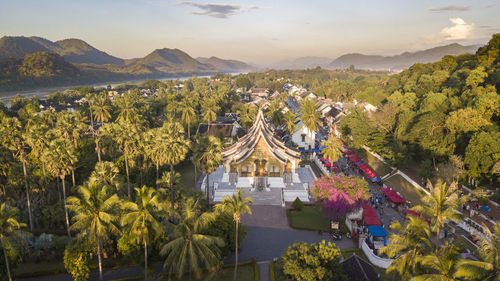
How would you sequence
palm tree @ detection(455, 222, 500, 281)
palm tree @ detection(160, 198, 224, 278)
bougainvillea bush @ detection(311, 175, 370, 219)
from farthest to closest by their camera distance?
bougainvillea bush @ detection(311, 175, 370, 219) < palm tree @ detection(160, 198, 224, 278) < palm tree @ detection(455, 222, 500, 281)

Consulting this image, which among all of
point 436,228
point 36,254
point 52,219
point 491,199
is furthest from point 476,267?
point 52,219

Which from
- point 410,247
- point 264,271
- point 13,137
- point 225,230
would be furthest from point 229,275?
point 13,137

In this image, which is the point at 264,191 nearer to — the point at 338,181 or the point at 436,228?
the point at 338,181

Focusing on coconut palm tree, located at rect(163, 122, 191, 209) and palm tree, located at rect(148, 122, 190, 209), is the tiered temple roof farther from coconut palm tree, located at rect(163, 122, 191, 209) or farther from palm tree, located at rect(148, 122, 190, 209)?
palm tree, located at rect(148, 122, 190, 209)

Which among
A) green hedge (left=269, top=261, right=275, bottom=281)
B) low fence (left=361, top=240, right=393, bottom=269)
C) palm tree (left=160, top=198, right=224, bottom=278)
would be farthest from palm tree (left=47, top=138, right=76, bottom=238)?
low fence (left=361, top=240, right=393, bottom=269)

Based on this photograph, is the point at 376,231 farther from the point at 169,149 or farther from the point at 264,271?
the point at 169,149

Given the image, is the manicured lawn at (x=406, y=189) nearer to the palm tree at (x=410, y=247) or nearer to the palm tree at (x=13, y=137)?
the palm tree at (x=410, y=247)
